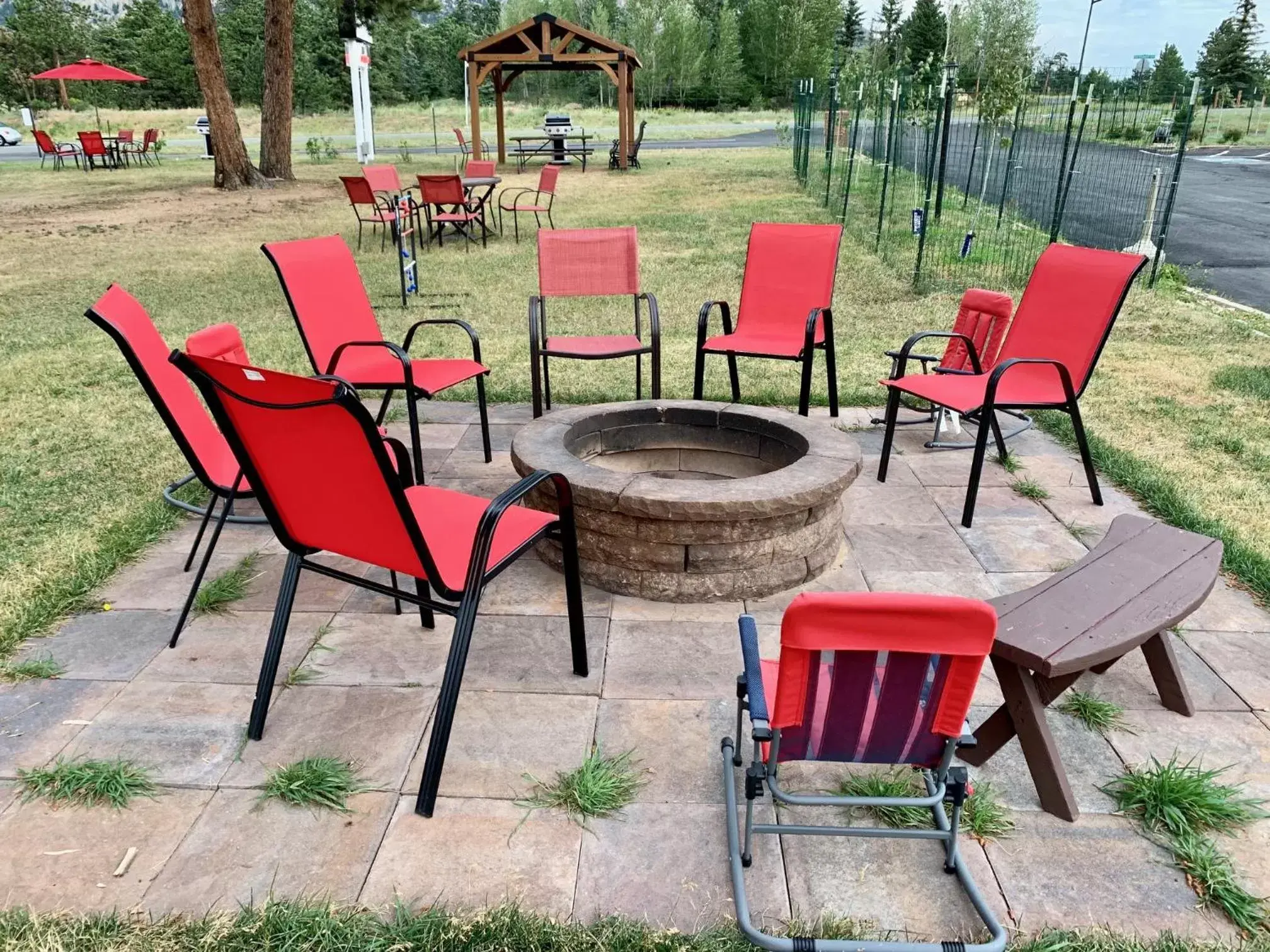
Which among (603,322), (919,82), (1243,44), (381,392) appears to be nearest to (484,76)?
(919,82)

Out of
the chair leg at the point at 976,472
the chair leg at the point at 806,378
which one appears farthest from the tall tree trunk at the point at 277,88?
the chair leg at the point at 976,472

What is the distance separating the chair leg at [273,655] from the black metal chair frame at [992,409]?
249 centimetres

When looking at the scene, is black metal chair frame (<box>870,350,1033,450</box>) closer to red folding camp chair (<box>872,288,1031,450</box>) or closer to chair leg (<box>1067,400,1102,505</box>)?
red folding camp chair (<box>872,288,1031,450</box>)

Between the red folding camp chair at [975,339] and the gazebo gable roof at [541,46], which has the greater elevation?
the gazebo gable roof at [541,46]

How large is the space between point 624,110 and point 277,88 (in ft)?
22.2

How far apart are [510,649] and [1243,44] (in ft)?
189

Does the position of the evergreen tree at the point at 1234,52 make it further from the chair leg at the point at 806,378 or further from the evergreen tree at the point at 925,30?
the chair leg at the point at 806,378

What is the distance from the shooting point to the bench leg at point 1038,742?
2047mm

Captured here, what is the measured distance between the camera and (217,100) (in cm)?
1447

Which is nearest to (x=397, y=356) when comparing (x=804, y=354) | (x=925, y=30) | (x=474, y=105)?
(x=804, y=354)

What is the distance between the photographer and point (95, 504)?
3.85 metres

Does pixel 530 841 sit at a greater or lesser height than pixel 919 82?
lesser

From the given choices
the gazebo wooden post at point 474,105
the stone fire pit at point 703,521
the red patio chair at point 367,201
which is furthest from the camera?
the gazebo wooden post at point 474,105

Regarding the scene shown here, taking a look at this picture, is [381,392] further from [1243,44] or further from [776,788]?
[1243,44]
